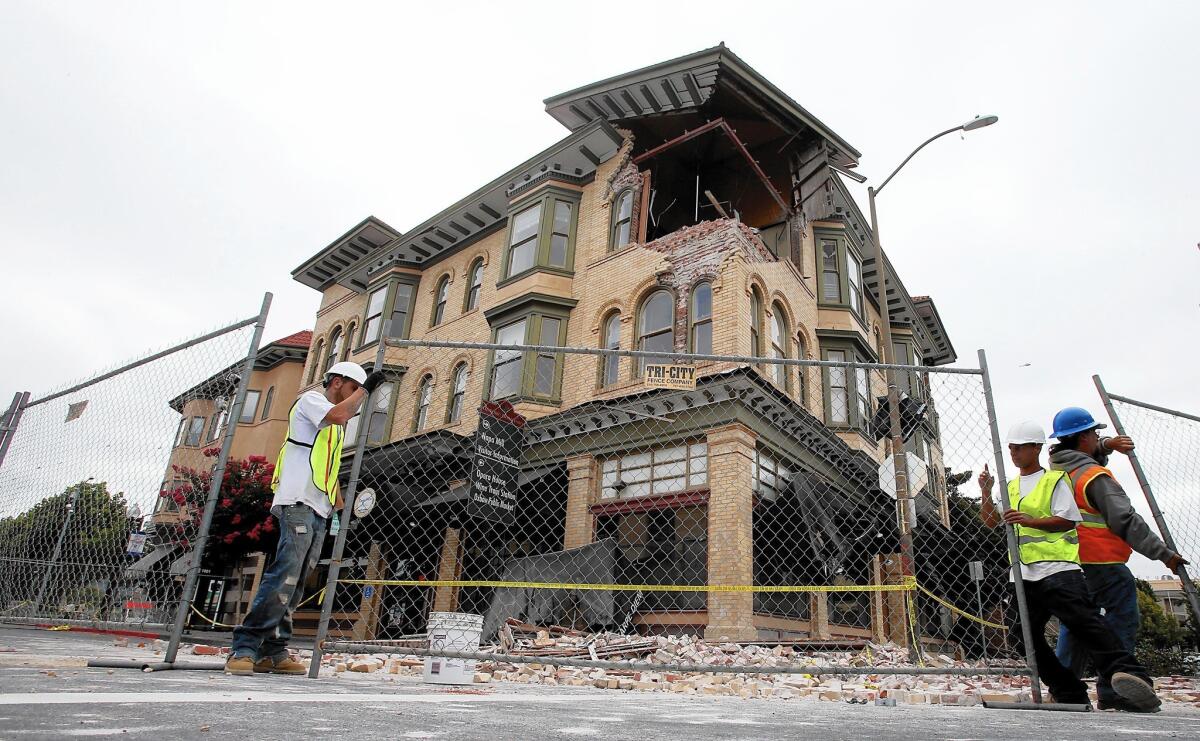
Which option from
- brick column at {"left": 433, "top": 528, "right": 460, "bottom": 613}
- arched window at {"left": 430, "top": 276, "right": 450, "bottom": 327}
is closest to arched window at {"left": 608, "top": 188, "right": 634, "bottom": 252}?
arched window at {"left": 430, "top": 276, "right": 450, "bottom": 327}

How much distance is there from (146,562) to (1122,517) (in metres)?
10.7

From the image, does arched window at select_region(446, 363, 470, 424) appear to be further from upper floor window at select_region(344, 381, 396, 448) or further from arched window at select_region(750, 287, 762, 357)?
arched window at select_region(750, 287, 762, 357)

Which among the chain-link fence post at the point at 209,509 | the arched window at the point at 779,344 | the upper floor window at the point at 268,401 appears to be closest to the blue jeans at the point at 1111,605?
the chain-link fence post at the point at 209,509

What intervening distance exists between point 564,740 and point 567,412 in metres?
14.4

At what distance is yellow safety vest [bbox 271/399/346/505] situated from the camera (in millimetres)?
4785

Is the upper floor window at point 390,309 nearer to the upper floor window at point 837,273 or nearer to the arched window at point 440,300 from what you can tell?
the arched window at point 440,300

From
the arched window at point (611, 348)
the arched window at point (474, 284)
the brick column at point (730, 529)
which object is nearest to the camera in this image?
the brick column at point (730, 529)

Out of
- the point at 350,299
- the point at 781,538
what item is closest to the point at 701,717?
the point at 781,538

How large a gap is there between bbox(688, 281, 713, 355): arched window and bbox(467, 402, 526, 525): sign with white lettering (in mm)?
4370

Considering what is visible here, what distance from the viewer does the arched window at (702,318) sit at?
15.8m

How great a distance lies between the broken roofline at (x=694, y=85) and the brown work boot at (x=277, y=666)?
15.8 metres

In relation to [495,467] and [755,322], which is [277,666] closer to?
[495,467]

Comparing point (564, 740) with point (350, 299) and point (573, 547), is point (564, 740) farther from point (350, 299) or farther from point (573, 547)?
point (350, 299)

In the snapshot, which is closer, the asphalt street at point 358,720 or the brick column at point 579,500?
the asphalt street at point 358,720
